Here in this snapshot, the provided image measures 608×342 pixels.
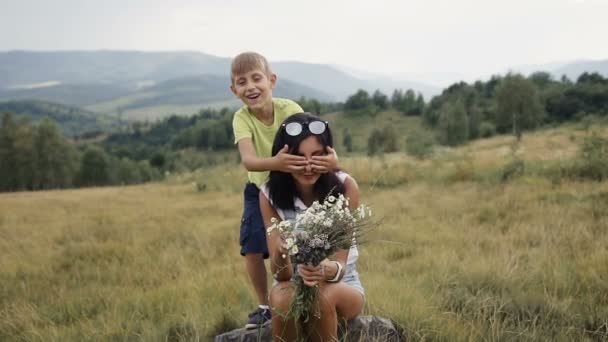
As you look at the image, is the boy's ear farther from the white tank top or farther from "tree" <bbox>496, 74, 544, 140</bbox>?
"tree" <bbox>496, 74, 544, 140</bbox>

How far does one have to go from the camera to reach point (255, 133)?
3293 millimetres

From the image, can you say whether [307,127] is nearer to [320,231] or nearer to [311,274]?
[320,231]

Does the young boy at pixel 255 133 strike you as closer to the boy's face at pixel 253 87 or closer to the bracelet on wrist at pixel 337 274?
the boy's face at pixel 253 87

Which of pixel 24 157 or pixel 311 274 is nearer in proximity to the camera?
pixel 311 274

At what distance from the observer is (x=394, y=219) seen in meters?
7.53

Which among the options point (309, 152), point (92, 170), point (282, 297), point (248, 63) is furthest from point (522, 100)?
point (92, 170)

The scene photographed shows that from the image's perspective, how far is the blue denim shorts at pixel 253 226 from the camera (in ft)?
11.1

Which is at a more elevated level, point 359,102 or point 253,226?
point 359,102

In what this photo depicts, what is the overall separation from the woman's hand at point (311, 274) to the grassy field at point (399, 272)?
3.58 ft

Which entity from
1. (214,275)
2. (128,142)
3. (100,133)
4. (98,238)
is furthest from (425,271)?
(100,133)

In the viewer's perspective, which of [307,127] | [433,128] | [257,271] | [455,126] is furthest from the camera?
[433,128]

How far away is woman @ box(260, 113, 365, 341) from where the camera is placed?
99.5 inches

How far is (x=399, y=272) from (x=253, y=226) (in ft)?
6.60

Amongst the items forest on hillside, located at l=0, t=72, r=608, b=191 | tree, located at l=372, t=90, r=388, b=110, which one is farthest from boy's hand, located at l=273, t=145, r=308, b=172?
tree, located at l=372, t=90, r=388, b=110
